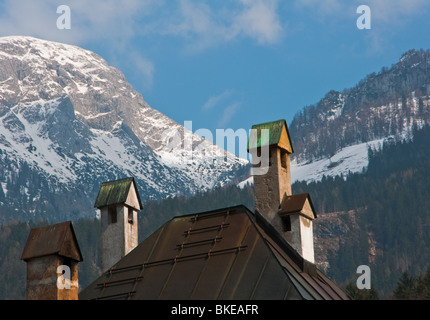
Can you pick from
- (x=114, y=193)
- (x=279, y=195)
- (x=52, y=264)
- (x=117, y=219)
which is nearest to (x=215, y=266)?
(x=279, y=195)

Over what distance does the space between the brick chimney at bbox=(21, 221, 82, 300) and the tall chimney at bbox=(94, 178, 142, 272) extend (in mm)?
6642

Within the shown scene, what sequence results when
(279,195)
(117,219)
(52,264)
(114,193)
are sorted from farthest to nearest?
(114,193) < (117,219) < (279,195) < (52,264)

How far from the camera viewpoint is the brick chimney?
27.0 m

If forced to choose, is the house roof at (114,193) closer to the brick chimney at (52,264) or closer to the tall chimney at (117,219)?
the tall chimney at (117,219)

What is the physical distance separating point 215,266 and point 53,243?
17.8ft

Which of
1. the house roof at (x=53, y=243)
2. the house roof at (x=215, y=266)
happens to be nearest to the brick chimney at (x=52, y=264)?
the house roof at (x=53, y=243)

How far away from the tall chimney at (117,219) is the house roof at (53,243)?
656cm

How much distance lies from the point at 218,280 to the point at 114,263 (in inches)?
283

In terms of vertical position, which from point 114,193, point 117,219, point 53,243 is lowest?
point 53,243

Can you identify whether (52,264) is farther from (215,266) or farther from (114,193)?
(114,193)

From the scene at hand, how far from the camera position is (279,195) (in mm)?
32844

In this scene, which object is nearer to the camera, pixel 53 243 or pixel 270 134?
pixel 53 243

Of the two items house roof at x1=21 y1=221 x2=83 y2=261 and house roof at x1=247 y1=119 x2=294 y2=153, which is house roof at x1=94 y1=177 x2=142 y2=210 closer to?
house roof at x1=247 y1=119 x2=294 y2=153
